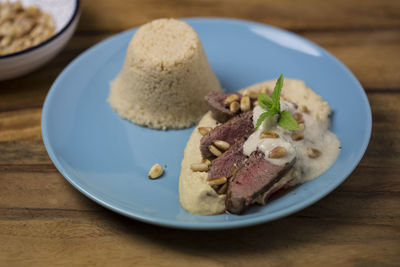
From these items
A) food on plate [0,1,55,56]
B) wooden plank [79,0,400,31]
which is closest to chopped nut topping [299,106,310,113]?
wooden plank [79,0,400,31]

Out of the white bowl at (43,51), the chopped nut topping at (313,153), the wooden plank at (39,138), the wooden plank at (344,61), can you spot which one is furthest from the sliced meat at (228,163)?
the white bowl at (43,51)

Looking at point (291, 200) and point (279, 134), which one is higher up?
point (279, 134)

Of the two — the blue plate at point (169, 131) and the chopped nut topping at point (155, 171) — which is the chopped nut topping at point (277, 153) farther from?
the chopped nut topping at point (155, 171)

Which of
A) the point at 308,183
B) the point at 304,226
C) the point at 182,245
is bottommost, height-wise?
the point at 182,245

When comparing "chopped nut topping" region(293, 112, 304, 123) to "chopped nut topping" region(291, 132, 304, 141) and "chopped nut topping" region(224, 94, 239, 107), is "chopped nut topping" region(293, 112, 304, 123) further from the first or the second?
"chopped nut topping" region(224, 94, 239, 107)

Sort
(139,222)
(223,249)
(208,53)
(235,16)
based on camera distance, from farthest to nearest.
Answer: (235,16) → (208,53) → (139,222) → (223,249)

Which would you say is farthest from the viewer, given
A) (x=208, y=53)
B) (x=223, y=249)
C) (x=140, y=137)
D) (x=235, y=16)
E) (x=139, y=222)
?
(x=235, y=16)

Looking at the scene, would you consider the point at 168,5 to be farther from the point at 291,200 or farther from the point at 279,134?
the point at 291,200

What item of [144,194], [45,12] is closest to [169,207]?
[144,194]
